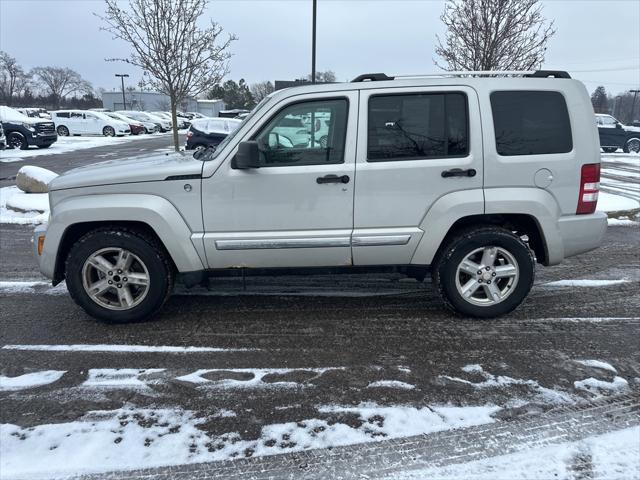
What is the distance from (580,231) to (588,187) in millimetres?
382

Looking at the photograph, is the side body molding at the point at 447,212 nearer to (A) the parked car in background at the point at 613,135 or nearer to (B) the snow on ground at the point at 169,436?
(B) the snow on ground at the point at 169,436

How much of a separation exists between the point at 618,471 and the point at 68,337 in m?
3.94

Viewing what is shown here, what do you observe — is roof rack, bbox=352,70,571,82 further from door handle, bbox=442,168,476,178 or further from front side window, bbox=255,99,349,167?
door handle, bbox=442,168,476,178

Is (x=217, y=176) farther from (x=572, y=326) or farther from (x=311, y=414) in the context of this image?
(x=572, y=326)

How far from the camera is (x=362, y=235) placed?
4004mm

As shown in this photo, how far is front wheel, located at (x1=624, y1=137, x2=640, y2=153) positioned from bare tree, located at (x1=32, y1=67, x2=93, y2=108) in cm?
11672

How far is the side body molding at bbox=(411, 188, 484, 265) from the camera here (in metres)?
3.96

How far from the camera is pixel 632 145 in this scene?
23500 mm

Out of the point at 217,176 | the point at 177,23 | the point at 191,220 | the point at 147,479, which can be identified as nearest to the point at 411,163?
the point at 217,176

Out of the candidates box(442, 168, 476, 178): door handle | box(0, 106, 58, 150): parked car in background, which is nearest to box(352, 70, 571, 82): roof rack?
box(442, 168, 476, 178): door handle

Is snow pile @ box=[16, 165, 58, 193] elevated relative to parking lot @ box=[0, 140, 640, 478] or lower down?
elevated

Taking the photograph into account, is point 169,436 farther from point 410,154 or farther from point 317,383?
point 410,154

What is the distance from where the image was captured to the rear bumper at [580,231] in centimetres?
409

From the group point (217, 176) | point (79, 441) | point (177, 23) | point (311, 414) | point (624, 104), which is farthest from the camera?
point (624, 104)
